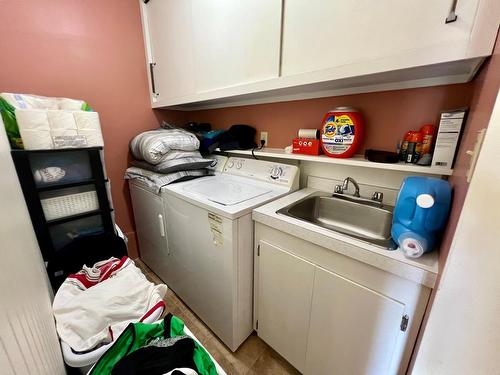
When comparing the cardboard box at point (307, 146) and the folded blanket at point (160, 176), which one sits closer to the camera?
the cardboard box at point (307, 146)

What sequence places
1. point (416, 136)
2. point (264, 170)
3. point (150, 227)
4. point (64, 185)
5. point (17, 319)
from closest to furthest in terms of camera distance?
→ point (17, 319)
point (416, 136)
point (64, 185)
point (264, 170)
point (150, 227)

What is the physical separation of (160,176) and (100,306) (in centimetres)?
101

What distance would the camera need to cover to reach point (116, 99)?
1894 mm

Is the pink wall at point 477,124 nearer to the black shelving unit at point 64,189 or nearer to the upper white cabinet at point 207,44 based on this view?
the upper white cabinet at point 207,44

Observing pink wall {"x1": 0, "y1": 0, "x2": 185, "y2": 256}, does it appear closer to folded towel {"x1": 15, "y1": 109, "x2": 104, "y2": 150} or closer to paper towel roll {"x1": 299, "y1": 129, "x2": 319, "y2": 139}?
folded towel {"x1": 15, "y1": 109, "x2": 104, "y2": 150}

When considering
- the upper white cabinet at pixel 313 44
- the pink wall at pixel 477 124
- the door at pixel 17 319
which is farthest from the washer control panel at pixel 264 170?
the door at pixel 17 319

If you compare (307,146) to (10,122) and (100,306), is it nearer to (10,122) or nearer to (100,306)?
(100,306)

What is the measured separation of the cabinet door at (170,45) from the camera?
63.3 inches

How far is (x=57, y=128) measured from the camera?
1163 mm

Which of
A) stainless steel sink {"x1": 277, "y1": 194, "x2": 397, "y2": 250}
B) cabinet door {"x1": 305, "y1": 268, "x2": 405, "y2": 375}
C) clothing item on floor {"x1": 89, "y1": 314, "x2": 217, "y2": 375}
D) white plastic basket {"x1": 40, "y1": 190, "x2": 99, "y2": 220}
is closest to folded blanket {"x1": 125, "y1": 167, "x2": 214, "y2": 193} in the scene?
white plastic basket {"x1": 40, "y1": 190, "x2": 99, "y2": 220}

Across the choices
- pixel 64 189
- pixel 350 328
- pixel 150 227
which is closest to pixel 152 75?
pixel 64 189

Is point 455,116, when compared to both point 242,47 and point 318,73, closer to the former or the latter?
point 318,73

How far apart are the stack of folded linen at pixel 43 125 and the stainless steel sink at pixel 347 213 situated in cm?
126

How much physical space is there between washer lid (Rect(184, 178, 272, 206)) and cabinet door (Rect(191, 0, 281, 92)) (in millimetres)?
699
